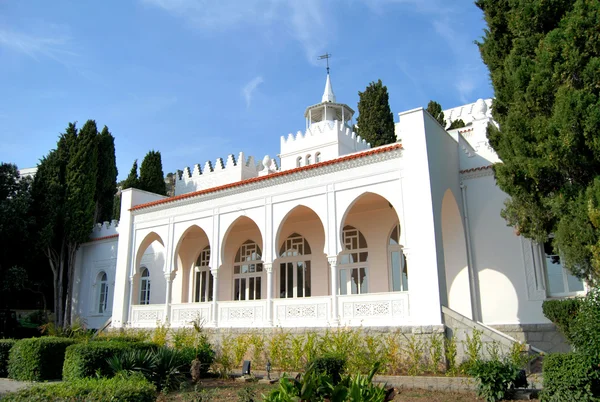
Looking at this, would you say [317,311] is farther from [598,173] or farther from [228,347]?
[598,173]

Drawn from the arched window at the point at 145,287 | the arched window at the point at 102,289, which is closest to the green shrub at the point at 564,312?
the arched window at the point at 145,287

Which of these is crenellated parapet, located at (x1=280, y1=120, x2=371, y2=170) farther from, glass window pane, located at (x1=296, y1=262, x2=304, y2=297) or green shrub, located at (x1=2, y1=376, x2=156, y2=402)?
green shrub, located at (x1=2, y1=376, x2=156, y2=402)

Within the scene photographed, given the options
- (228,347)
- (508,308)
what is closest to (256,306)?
(228,347)

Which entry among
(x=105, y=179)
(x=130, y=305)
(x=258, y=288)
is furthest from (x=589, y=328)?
(x=105, y=179)

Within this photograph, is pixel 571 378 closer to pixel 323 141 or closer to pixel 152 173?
pixel 323 141

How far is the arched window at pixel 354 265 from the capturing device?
17375 millimetres

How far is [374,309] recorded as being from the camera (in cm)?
1317

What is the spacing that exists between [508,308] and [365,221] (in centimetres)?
565

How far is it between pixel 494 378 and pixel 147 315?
45.9 feet

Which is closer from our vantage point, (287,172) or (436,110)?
(287,172)

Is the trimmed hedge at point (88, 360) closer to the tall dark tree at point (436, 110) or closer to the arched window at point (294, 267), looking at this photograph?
the arched window at point (294, 267)

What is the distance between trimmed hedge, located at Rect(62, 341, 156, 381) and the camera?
1034cm

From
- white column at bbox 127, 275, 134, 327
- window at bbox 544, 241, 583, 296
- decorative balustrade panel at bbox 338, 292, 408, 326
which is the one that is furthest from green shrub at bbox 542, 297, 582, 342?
white column at bbox 127, 275, 134, 327

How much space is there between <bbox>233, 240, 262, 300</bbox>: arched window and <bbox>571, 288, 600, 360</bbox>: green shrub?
43.0 ft
